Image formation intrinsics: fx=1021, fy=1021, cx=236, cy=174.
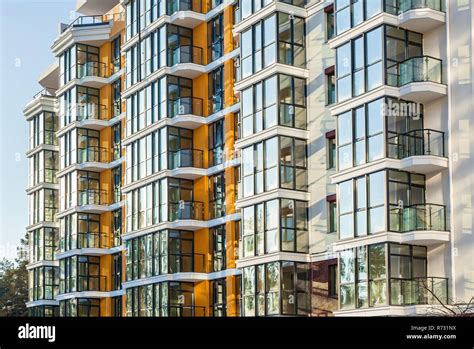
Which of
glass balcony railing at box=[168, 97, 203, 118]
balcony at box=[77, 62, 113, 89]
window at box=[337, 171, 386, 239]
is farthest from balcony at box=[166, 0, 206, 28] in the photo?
window at box=[337, 171, 386, 239]

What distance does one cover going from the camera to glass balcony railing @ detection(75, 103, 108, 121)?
3872 centimetres

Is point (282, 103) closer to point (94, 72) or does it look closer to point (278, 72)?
point (278, 72)

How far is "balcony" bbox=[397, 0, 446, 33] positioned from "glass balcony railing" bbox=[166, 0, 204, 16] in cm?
1115

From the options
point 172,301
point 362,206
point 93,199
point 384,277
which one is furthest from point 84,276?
point 384,277

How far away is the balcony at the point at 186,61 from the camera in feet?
106

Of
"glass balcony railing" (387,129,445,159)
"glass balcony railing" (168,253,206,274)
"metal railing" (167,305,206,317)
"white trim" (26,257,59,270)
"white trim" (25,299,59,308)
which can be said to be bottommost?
"metal railing" (167,305,206,317)

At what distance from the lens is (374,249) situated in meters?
22.2

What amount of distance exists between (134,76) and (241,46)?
7350 millimetres

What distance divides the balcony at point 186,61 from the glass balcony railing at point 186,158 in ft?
8.22

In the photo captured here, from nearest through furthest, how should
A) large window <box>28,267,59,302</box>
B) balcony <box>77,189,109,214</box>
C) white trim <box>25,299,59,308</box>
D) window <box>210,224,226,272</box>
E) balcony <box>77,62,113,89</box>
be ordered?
window <box>210,224,226,272</box>, balcony <box>77,189,109,214</box>, balcony <box>77,62,113,89</box>, white trim <box>25,299,59,308</box>, large window <box>28,267,59,302</box>

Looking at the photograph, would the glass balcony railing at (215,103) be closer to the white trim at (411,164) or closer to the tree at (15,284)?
the white trim at (411,164)

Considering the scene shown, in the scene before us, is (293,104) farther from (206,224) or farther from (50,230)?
(50,230)

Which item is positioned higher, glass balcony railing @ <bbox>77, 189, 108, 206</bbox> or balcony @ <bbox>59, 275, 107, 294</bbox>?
glass balcony railing @ <bbox>77, 189, 108, 206</bbox>

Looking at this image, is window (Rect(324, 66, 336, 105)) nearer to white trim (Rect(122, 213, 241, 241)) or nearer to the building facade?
the building facade
